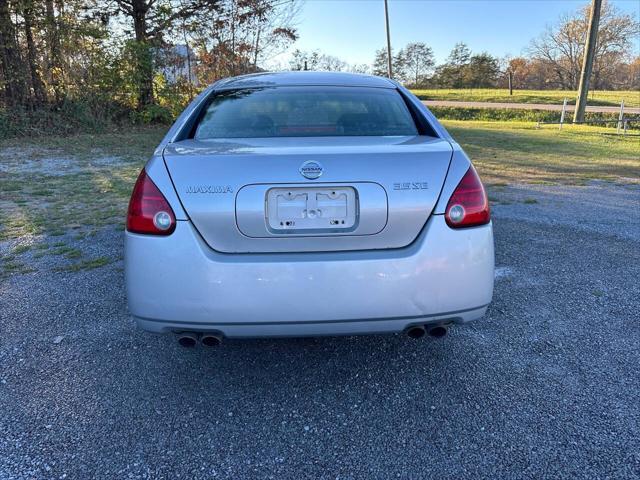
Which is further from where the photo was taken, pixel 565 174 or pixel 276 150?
pixel 565 174

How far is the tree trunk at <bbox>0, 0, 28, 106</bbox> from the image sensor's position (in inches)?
450

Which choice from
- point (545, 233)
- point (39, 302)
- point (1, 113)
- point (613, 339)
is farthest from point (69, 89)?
point (613, 339)

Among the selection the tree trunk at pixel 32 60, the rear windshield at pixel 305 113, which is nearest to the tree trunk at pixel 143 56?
the tree trunk at pixel 32 60

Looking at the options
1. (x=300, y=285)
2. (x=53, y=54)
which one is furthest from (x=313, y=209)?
(x=53, y=54)

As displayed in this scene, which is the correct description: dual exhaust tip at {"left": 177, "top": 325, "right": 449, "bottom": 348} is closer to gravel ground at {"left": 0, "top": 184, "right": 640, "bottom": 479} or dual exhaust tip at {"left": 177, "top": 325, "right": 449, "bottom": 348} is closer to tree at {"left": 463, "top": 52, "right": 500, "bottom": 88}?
gravel ground at {"left": 0, "top": 184, "right": 640, "bottom": 479}

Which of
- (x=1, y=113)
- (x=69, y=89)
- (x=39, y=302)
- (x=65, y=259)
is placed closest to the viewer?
(x=39, y=302)

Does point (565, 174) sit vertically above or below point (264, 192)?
below

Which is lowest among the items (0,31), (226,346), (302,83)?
(226,346)

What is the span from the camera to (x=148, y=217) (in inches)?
74.0

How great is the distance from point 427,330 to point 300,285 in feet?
1.97

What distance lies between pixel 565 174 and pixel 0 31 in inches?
515

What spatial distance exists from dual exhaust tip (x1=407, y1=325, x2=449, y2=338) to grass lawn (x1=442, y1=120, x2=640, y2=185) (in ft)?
19.2

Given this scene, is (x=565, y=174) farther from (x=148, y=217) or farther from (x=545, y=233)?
(x=148, y=217)

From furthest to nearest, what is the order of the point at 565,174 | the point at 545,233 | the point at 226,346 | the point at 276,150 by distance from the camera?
the point at 565,174 → the point at 545,233 → the point at 226,346 → the point at 276,150
